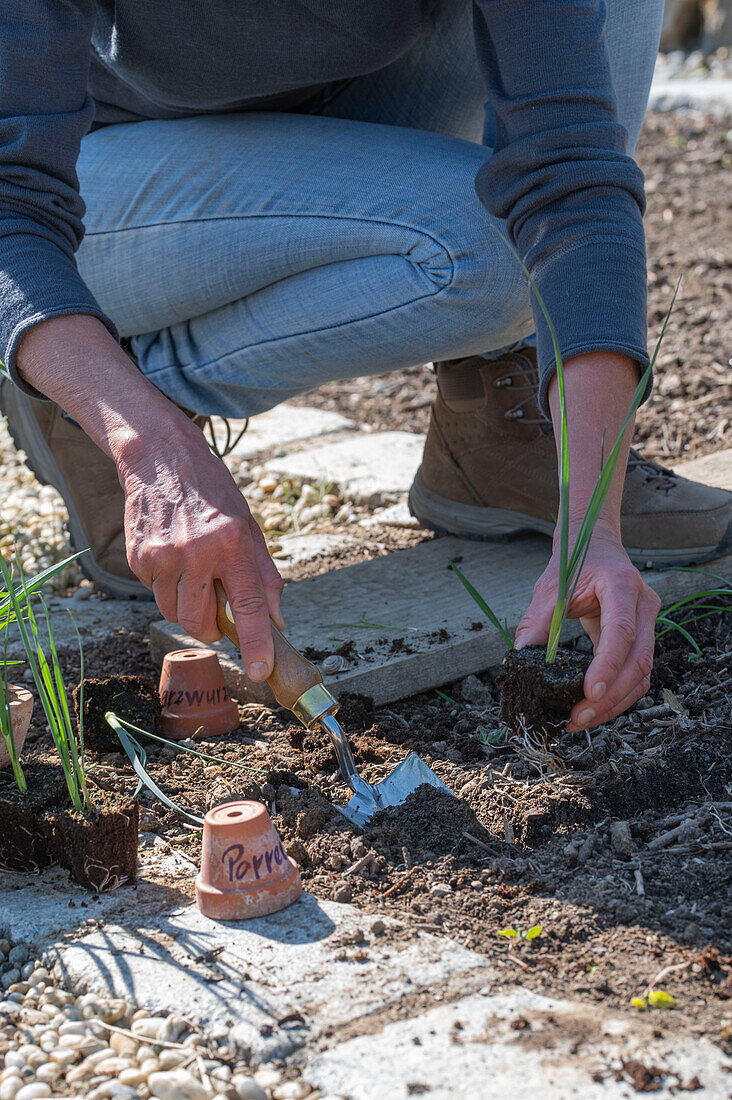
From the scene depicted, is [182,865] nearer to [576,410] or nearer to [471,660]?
[471,660]

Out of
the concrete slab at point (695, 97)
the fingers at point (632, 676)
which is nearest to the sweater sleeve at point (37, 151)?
the fingers at point (632, 676)

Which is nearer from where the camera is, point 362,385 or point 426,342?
point 426,342

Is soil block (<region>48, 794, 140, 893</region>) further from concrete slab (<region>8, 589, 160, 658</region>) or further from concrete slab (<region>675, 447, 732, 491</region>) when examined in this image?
concrete slab (<region>675, 447, 732, 491</region>)

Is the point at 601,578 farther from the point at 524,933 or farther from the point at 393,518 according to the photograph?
the point at 393,518

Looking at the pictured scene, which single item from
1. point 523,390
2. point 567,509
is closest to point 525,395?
point 523,390

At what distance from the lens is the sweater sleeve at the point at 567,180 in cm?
155

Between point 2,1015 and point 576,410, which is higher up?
point 576,410

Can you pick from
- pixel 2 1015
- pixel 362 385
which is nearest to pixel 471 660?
pixel 2 1015

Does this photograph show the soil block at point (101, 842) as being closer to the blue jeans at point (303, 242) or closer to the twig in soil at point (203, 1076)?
the twig in soil at point (203, 1076)

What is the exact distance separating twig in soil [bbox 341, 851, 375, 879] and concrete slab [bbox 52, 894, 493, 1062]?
0.21ft

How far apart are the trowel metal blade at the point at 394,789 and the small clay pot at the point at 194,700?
358 millimetres

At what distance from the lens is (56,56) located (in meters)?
1.65

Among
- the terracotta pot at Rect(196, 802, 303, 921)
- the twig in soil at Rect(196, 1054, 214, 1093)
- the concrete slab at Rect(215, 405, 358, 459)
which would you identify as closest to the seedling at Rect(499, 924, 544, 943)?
the terracotta pot at Rect(196, 802, 303, 921)

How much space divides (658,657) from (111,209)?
1.47 metres
